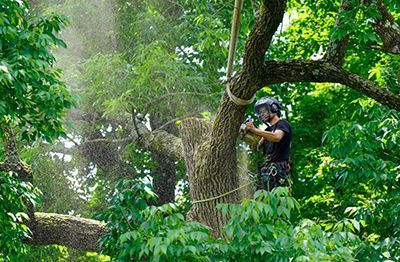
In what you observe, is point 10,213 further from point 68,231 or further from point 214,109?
point 214,109

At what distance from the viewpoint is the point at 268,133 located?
20.1 ft

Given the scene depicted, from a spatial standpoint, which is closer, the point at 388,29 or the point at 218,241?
the point at 218,241

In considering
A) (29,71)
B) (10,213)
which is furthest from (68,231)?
(29,71)

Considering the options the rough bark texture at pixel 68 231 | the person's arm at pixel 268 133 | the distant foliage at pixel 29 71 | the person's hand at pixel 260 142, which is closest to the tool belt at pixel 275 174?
the person's hand at pixel 260 142

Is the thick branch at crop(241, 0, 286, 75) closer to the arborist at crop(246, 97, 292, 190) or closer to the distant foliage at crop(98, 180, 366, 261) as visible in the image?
the arborist at crop(246, 97, 292, 190)

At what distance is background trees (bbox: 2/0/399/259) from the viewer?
634 centimetres

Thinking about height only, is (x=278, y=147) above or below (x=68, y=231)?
below

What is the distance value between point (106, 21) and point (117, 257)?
7.28m

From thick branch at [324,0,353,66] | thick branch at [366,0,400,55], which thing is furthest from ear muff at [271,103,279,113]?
thick branch at [366,0,400,55]

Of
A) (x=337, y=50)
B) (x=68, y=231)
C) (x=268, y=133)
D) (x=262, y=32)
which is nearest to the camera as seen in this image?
(x=262, y=32)

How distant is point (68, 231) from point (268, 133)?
153 inches

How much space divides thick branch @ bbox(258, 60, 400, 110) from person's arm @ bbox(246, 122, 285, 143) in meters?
0.35

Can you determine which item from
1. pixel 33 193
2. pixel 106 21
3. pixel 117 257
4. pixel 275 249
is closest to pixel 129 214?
pixel 117 257

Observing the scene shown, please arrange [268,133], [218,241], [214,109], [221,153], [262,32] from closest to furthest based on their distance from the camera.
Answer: [218,241] → [262,32] → [268,133] → [221,153] → [214,109]
